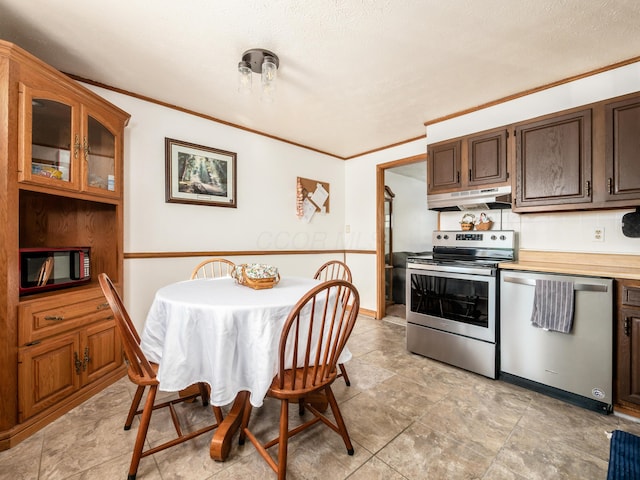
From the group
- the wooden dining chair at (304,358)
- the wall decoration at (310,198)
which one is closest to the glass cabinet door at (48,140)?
the wooden dining chair at (304,358)

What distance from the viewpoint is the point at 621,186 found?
199 cm

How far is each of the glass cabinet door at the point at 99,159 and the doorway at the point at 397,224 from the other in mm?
2996

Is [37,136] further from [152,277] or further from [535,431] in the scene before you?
[535,431]

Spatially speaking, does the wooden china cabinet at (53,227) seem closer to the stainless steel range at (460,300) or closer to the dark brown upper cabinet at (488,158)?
the stainless steel range at (460,300)

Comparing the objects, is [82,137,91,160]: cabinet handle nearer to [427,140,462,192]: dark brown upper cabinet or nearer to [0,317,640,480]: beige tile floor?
[0,317,640,480]: beige tile floor

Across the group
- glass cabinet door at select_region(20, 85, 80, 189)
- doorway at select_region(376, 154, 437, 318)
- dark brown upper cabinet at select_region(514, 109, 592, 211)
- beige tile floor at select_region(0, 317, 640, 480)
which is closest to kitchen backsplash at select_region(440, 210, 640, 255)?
dark brown upper cabinet at select_region(514, 109, 592, 211)

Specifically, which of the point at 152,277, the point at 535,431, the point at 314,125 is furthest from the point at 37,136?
the point at 535,431

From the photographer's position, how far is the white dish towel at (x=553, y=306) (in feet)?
6.44

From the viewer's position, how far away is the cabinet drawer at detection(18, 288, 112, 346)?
1637 millimetres

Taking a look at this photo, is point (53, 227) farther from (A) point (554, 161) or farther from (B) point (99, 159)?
(A) point (554, 161)

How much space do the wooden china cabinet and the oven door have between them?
2562 mm

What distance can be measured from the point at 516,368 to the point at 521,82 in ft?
7.43

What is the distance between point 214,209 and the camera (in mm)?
3109

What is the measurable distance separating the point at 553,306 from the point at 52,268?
3.39m
